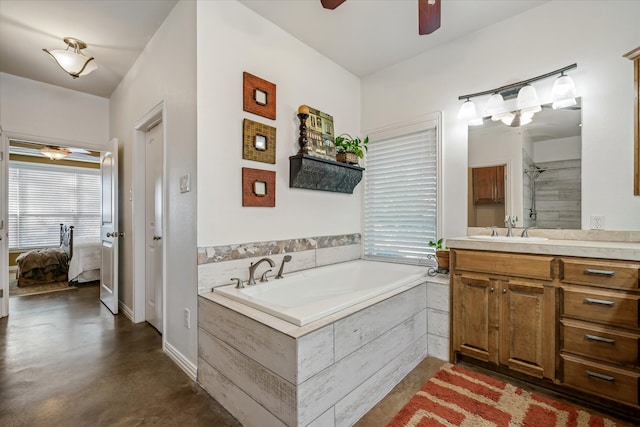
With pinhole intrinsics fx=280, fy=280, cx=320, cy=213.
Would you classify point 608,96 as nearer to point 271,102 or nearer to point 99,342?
point 271,102

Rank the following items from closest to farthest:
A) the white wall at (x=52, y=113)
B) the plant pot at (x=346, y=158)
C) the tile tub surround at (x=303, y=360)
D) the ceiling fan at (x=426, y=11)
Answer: the tile tub surround at (x=303, y=360) → the ceiling fan at (x=426, y=11) → the plant pot at (x=346, y=158) → the white wall at (x=52, y=113)

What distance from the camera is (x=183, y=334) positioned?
2.04 metres

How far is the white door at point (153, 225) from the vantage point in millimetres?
2609

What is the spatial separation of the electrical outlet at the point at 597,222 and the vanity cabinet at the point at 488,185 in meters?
0.56

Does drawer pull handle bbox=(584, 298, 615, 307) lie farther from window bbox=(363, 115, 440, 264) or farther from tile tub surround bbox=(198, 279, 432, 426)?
window bbox=(363, 115, 440, 264)

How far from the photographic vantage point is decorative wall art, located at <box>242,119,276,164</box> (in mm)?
2096

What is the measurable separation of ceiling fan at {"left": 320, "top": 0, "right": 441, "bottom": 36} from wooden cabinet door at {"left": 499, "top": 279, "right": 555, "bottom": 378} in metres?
1.67

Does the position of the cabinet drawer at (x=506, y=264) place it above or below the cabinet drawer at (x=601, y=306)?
above

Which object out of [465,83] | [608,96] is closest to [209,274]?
[465,83]

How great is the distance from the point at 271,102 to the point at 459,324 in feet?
7.44

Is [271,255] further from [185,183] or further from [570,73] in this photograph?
[570,73]

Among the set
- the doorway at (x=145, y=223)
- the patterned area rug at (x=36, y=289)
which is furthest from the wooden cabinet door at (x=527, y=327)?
the patterned area rug at (x=36, y=289)

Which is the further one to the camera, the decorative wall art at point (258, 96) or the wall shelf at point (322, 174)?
the wall shelf at point (322, 174)

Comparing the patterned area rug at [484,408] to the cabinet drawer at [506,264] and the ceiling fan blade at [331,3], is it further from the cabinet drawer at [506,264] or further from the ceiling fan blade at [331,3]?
the ceiling fan blade at [331,3]
